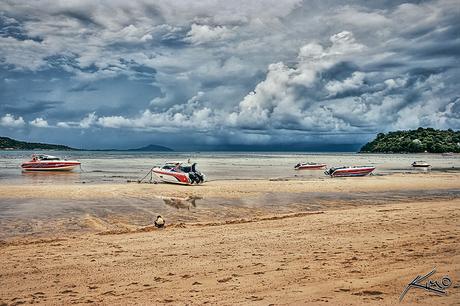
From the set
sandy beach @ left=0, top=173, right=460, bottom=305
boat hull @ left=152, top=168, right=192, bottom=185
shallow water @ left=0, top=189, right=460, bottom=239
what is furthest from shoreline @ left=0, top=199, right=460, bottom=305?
boat hull @ left=152, top=168, right=192, bottom=185

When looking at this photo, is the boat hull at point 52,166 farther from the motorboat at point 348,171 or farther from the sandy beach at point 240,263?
the sandy beach at point 240,263

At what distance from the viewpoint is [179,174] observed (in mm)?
37656

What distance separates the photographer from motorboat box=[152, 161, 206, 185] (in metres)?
37.1

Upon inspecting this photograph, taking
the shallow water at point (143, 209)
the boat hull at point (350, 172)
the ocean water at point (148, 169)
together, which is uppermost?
the boat hull at point (350, 172)

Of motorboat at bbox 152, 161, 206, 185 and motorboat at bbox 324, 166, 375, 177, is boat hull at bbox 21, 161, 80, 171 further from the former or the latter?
motorboat at bbox 324, 166, 375, 177

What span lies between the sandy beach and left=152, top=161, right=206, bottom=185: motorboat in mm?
20925

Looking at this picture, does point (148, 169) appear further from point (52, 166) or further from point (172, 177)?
point (172, 177)
